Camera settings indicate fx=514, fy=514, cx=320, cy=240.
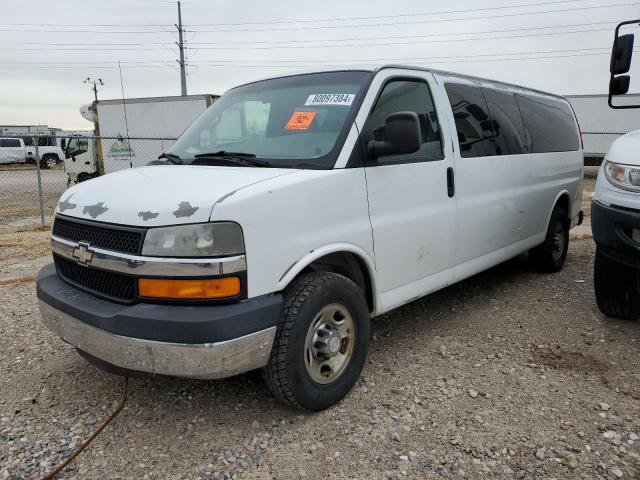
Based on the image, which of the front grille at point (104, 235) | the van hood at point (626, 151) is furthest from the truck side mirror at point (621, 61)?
the front grille at point (104, 235)

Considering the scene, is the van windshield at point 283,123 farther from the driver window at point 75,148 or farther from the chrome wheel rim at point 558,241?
the driver window at point 75,148

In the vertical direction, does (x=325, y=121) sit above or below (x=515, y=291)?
above

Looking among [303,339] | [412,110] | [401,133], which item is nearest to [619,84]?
[412,110]

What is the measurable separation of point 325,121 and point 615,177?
215 cm

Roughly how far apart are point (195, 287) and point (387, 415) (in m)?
1.35

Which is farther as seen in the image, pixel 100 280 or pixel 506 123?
pixel 506 123

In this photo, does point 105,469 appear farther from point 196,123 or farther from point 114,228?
point 196,123

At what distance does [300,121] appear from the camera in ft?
10.7

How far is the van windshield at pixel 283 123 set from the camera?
10.1ft

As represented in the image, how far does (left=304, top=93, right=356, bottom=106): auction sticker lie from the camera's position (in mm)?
3214

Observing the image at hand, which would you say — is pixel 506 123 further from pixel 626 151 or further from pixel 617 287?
pixel 617 287

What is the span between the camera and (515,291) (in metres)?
5.22

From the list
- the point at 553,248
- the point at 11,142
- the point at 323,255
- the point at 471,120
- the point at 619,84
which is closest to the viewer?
the point at 323,255

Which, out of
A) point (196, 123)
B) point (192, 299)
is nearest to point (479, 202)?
point (196, 123)
